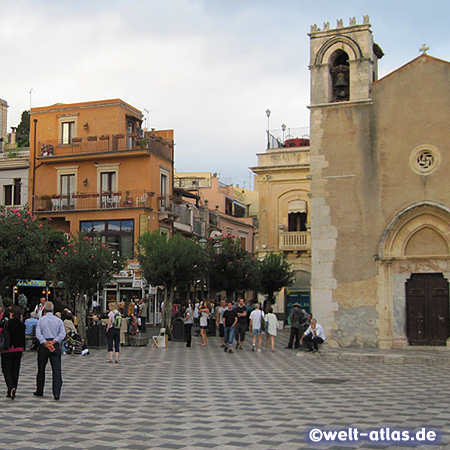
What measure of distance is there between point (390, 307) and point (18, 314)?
511 inches

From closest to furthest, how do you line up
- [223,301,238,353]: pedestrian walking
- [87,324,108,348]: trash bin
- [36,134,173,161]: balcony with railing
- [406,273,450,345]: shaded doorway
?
[406,273,450,345]: shaded doorway
[223,301,238,353]: pedestrian walking
[87,324,108,348]: trash bin
[36,134,173,161]: balcony with railing

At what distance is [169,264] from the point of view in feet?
91.4

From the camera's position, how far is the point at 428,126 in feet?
71.2

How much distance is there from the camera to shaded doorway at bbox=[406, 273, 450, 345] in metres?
21.2

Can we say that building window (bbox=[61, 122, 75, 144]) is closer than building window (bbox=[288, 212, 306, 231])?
No

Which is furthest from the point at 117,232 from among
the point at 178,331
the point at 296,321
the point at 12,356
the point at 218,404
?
the point at 218,404

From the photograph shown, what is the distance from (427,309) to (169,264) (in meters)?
10.6

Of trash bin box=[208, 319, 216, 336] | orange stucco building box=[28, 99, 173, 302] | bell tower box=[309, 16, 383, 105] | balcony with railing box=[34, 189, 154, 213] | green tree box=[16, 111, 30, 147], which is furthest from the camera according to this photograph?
green tree box=[16, 111, 30, 147]

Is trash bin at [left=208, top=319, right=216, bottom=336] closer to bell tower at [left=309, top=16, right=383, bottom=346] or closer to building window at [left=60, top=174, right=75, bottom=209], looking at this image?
bell tower at [left=309, top=16, right=383, bottom=346]

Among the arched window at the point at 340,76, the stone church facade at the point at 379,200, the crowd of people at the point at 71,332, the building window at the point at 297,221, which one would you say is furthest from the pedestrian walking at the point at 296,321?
the building window at the point at 297,221

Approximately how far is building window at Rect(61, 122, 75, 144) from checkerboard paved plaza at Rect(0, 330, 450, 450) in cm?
2571

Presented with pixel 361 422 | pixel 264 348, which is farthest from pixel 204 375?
pixel 264 348

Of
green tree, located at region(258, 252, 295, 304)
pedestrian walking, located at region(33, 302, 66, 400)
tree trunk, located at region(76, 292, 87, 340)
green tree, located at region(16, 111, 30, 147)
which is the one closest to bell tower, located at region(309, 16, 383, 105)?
tree trunk, located at region(76, 292, 87, 340)

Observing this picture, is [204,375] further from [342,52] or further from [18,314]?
[342,52]
